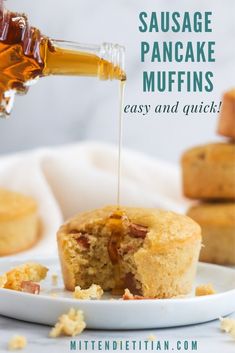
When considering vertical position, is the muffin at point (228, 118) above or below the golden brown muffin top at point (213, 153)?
above

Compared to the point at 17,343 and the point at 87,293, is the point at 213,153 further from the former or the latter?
the point at 17,343

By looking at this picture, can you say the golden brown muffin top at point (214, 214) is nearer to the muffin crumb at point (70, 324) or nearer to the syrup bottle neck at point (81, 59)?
the syrup bottle neck at point (81, 59)

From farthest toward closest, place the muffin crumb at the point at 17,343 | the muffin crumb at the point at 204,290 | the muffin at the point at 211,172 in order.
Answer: the muffin at the point at 211,172
the muffin crumb at the point at 204,290
the muffin crumb at the point at 17,343

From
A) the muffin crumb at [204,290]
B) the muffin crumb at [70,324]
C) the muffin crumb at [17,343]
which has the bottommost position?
the muffin crumb at [17,343]

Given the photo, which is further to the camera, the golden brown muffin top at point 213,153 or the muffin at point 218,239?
the golden brown muffin top at point 213,153

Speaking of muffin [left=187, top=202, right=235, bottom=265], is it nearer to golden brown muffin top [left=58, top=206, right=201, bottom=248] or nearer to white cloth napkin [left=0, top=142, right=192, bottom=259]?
white cloth napkin [left=0, top=142, right=192, bottom=259]

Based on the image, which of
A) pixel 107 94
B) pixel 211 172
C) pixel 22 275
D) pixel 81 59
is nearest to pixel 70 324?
pixel 22 275

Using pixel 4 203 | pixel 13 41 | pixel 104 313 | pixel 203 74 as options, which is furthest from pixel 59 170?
pixel 104 313

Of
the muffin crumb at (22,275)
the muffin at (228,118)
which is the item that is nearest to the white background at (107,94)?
the muffin at (228,118)
